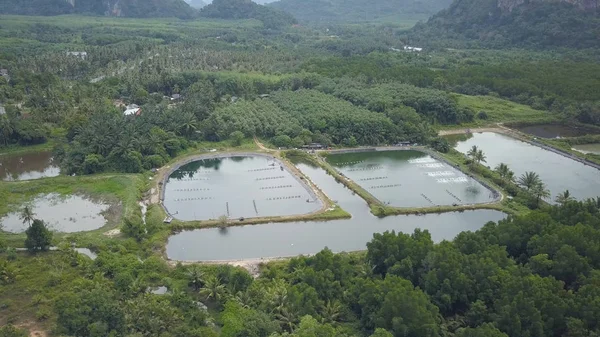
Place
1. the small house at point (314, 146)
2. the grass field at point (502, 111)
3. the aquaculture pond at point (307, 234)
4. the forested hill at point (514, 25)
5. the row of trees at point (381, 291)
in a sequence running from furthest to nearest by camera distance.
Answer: the forested hill at point (514, 25) → the grass field at point (502, 111) → the small house at point (314, 146) → the aquaculture pond at point (307, 234) → the row of trees at point (381, 291)

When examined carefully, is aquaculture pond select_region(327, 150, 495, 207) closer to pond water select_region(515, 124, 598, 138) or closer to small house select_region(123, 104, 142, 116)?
pond water select_region(515, 124, 598, 138)

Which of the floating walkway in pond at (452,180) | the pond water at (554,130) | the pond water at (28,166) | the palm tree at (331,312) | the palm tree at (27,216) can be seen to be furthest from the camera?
the pond water at (554,130)

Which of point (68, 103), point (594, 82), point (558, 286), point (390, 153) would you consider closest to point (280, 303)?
point (558, 286)

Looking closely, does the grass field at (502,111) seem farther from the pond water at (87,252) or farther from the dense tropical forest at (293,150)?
the pond water at (87,252)

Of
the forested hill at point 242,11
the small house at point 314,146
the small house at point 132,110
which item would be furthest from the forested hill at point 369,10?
the small house at point 314,146

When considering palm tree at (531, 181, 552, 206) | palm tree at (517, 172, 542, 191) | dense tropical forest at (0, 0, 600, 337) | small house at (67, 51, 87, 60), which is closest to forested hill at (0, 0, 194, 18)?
dense tropical forest at (0, 0, 600, 337)

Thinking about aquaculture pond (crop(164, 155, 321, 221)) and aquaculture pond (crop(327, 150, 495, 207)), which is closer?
aquaculture pond (crop(164, 155, 321, 221))

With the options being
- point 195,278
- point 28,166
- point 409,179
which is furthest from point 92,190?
point 409,179
